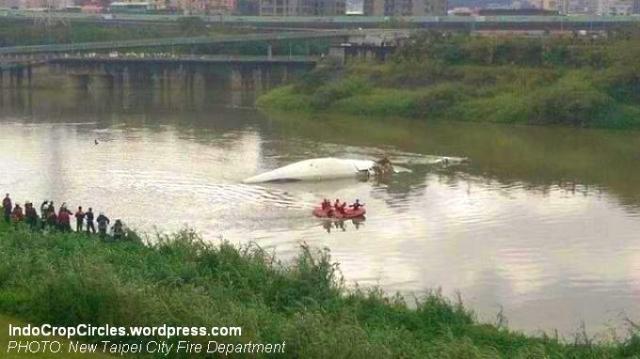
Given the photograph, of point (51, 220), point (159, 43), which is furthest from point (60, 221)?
point (159, 43)

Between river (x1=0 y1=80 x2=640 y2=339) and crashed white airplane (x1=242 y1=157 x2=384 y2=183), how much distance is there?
1.47ft

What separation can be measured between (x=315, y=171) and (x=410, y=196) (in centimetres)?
310

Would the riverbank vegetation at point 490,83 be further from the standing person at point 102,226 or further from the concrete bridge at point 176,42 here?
the standing person at point 102,226

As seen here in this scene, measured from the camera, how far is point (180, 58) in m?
61.8

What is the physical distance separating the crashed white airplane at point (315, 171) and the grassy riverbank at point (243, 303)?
36.0 feet

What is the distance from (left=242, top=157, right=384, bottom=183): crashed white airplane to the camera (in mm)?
25516

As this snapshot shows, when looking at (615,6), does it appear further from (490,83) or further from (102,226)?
(102,226)

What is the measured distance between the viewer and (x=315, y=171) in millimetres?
25812

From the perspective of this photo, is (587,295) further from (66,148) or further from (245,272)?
(66,148)

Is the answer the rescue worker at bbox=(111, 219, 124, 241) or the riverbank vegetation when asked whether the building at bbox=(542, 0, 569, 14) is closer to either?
the riverbank vegetation

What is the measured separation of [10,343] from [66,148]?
23.3 m

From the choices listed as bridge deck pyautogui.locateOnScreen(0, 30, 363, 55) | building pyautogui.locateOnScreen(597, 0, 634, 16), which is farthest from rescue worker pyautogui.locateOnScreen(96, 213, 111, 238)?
building pyautogui.locateOnScreen(597, 0, 634, 16)

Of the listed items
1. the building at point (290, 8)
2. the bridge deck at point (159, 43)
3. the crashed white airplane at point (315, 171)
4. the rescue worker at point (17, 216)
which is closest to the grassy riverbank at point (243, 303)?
the rescue worker at point (17, 216)

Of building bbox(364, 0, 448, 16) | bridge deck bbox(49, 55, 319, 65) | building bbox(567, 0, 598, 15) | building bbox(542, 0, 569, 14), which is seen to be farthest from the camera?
building bbox(567, 0, 598, 15)
